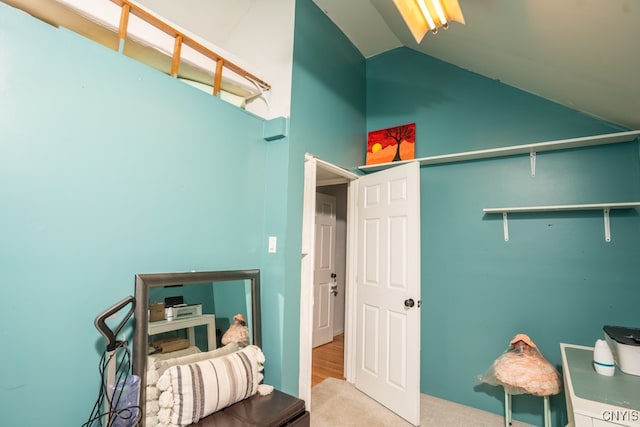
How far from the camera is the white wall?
2.26m

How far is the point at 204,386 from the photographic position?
147cm

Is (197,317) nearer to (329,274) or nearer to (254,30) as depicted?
(254,30)

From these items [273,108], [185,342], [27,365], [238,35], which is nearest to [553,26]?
[273,108]

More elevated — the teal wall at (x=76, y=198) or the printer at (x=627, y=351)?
the teal wall at (x=76, y=198)

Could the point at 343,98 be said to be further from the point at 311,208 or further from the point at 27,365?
the point at 27,365

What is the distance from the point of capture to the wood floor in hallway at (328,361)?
10.1ft

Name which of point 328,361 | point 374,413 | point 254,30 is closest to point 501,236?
point 374,413

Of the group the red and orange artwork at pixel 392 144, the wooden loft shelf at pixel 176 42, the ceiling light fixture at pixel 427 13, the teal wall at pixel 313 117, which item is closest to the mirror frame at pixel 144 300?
the teal wall at pixel 313 117

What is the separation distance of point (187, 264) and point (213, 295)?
0.83ft

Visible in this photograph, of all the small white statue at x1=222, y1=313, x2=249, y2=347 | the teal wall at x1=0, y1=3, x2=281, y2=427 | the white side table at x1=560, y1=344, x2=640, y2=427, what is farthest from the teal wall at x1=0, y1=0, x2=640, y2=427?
the white side table at x1=560, y1=344, x2=640, y2=427

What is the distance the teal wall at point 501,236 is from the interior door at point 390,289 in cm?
45

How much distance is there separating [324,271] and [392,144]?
7.02 ft

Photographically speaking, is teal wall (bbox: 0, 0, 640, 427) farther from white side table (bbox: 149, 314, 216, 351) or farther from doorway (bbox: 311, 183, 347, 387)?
doorway (bbox: 311, 183, 347, 387)

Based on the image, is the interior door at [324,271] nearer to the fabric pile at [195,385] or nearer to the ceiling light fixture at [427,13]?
the fabric pile at [195,385]
